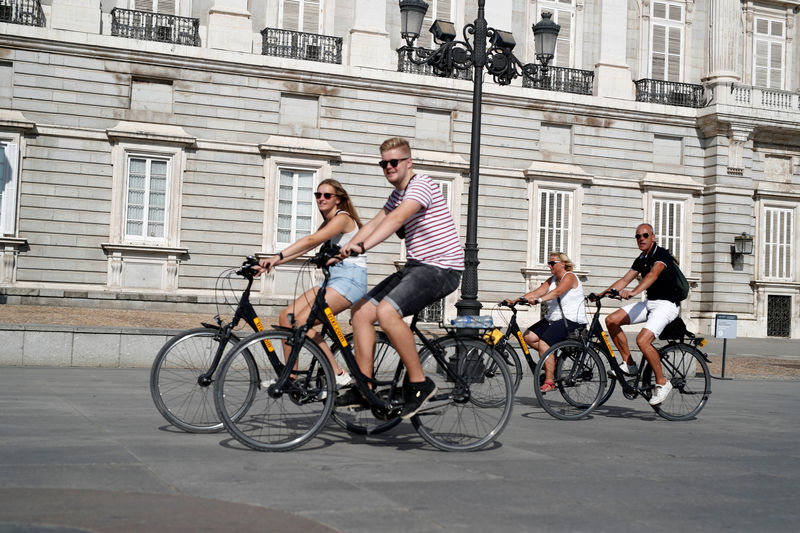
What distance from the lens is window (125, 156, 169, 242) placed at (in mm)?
25906

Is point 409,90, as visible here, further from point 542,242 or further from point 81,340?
point 81,340

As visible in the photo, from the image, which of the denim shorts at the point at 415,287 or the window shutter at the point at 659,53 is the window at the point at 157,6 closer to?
the window shutter at the point at 659,53

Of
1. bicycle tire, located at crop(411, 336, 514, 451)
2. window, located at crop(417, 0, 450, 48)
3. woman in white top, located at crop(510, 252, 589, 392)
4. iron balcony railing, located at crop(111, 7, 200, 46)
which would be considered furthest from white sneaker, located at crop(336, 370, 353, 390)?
window, located at crop(417, 0, 450, 48)

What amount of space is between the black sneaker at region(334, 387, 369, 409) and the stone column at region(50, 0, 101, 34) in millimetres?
21764

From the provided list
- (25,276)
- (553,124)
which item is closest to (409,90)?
(553,124)

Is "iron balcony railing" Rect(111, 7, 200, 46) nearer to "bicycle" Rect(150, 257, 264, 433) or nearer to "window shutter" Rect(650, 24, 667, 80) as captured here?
"window shutter" Rect(650, 24, 667, 80)

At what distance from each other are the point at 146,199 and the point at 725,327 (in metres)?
15.3

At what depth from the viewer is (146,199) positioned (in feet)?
85.3

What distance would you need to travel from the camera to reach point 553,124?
99.6ft

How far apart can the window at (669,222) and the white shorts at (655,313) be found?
→ 903 inches

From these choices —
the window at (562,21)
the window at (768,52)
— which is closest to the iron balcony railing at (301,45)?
the window at (562,21)

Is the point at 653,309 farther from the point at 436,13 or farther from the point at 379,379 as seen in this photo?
the point at 436,13

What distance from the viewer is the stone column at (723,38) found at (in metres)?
32.0

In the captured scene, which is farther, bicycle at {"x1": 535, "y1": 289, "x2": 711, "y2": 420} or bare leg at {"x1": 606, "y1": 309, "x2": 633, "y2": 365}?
bare leg at {"x1": 606, "y1": 309, "x2": 633, "y2": 365}
